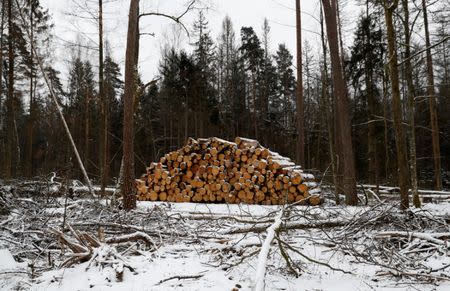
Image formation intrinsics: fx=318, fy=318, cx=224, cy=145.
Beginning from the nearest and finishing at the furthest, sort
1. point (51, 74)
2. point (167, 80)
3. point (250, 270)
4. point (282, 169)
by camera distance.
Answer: point (250, 270), point (282, 169), point (51, 74), point (167, 80)

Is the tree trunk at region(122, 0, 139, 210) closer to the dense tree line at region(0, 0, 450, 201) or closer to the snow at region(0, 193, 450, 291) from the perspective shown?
the snow at region(0, 193, 450, 291)

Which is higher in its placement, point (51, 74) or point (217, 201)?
point (51, 74)

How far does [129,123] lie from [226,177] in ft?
12.3

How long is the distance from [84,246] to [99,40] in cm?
996

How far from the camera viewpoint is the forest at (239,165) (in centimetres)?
348

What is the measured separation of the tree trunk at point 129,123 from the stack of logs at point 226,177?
3.16 m

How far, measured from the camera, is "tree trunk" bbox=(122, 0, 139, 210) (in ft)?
22.1

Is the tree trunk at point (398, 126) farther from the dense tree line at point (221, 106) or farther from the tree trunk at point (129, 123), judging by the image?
the dense tree line at point (221, 106)

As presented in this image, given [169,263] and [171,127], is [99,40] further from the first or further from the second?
[171,127]

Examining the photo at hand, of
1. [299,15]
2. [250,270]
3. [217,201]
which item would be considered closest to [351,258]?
[250,270]

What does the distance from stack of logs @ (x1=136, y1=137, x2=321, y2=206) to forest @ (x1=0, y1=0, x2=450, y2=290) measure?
0.04m

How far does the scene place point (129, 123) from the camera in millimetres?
6891

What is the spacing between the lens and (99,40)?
38.1 feet

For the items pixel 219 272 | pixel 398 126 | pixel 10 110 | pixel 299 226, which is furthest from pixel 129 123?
pixel 10 110
